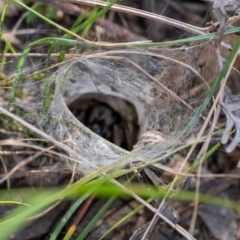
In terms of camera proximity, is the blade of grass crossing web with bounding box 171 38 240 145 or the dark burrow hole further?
the dark burrow hole

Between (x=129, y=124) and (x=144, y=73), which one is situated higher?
(x=144, y=73)

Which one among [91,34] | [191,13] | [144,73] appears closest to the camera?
[144,73]

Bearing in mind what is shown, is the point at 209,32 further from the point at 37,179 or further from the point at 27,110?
the point at 37,179

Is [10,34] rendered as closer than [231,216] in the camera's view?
No

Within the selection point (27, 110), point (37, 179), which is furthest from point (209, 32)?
point (37, 179)

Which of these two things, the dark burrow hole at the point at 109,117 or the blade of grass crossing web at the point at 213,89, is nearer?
the blade of grass crossing web at the point at 213,89

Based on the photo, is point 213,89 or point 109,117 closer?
point 213,89

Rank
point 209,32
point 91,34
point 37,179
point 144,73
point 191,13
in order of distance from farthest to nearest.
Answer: point 191,13
point 91,34
point 37,179
point 144,73
point 209,32

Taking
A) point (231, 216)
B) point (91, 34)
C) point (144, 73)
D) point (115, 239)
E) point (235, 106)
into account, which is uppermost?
point (91, 34)
